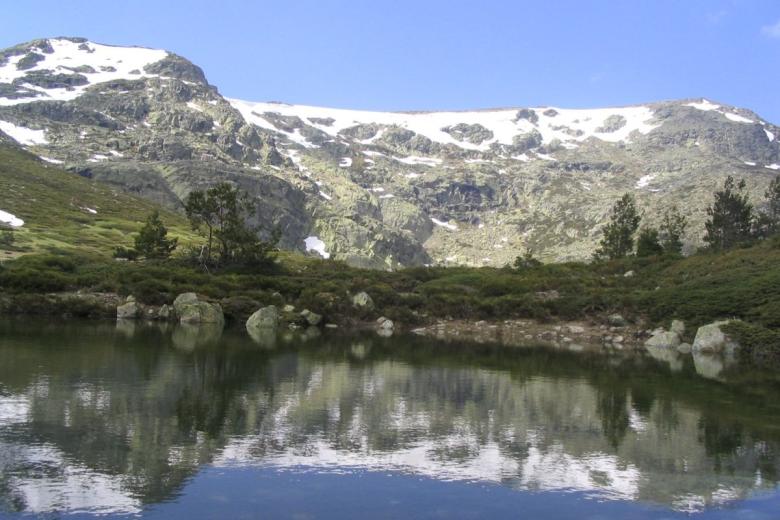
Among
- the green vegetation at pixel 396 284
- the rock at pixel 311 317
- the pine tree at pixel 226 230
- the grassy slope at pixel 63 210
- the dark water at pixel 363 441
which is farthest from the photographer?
the grassy slope at pixel 63 210

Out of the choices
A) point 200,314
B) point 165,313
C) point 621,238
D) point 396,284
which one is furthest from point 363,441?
point 621,238

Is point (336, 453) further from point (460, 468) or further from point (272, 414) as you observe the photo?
point (272, 414)

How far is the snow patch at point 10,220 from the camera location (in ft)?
313

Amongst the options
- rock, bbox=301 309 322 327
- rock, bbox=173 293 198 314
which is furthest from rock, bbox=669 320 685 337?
rock, bbox=173 293 198 314

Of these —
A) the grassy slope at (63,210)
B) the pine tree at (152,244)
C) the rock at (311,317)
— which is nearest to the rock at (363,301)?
the rock at (311,317)

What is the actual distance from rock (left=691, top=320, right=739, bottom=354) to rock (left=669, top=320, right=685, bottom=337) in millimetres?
2601

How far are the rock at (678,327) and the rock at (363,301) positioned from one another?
24.5 meters

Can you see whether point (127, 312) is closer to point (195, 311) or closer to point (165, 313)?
point (165, 313)

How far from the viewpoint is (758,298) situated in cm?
4694

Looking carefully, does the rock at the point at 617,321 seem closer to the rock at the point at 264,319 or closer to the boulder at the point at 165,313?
the rock at the point at 264,319

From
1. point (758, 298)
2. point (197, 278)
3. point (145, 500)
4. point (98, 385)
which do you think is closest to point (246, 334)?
point (197, 278)

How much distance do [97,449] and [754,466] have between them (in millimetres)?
13469

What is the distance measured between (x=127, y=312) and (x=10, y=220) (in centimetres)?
6340

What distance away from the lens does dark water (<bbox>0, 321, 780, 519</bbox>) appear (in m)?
10.2
